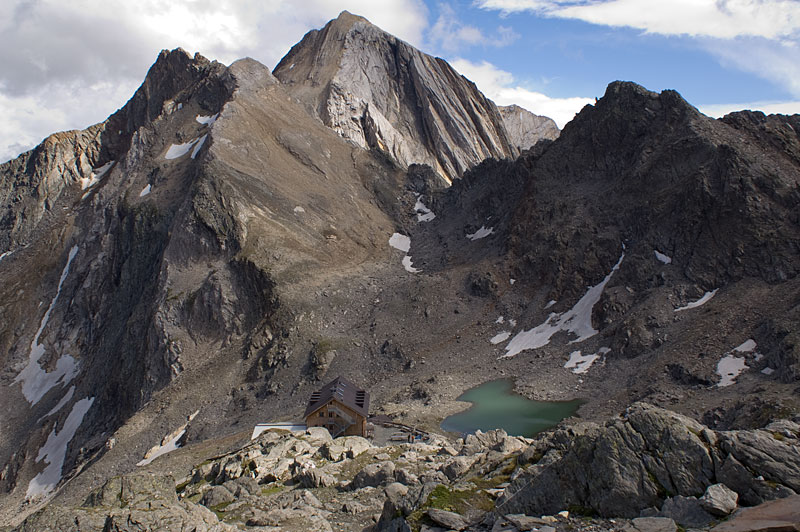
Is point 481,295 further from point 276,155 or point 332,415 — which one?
point 276,155

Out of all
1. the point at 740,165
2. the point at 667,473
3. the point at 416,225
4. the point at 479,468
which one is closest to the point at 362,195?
the point at 416,225

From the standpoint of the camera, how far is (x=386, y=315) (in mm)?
73875

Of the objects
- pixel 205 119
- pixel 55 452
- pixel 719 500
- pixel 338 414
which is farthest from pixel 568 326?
pixel 205 119

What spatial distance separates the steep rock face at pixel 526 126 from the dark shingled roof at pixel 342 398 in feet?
510

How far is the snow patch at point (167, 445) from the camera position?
5453cm

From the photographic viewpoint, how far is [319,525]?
2014cm

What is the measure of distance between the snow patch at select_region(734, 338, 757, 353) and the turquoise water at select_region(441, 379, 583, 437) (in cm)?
1315

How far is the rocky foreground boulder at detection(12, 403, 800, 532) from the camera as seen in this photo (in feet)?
41.0

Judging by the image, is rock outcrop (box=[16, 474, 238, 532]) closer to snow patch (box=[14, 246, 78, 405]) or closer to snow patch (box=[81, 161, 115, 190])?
snow patch (box=[14, 246, 78, 405])

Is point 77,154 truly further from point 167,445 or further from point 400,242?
point 167,445

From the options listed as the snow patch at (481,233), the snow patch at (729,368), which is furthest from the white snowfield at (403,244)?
the snow patch at (729,368)

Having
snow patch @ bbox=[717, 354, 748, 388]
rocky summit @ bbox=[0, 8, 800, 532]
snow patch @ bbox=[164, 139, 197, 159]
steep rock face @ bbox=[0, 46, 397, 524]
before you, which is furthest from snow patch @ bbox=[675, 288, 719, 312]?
→ snow patch @ bbox=[164, 139, 197, 159]

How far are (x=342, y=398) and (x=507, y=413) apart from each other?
14606mm

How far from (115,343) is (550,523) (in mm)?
86112
